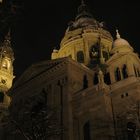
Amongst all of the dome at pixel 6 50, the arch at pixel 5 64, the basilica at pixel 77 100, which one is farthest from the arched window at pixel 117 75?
the dome at pixel 6 50

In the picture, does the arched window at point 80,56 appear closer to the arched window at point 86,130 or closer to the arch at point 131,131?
the arched window at point 86,130

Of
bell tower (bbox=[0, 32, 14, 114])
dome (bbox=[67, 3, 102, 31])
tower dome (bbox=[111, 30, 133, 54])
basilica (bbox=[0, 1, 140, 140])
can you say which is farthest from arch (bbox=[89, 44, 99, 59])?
bell tower (bbox=[0, 32, 14, 114])

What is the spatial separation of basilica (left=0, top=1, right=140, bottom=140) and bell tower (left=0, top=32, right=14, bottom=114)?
11.0 meters

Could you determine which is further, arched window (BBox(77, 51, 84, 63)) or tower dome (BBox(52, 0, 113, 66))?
arched window (BBox(77, 51, 84, 63))

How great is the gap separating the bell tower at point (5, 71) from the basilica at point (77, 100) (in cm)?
1100

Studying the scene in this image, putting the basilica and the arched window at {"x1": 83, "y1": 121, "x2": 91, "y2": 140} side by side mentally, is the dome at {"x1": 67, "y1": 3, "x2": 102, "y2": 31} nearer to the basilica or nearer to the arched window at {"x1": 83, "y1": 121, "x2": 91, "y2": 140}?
the basilica

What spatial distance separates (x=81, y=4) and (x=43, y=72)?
2970cm

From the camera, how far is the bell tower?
2090 inches

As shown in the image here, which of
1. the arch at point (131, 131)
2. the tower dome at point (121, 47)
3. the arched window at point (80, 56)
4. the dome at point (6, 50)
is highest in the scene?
the dome at point (6, 50)

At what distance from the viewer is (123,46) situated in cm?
3909

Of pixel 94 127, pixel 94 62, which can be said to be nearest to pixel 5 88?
pixel 94 62

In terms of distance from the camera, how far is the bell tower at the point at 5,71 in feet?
174

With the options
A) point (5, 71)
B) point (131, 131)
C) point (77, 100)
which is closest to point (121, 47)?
point (77, 100)

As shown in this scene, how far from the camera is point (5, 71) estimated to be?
56312 millimetres
